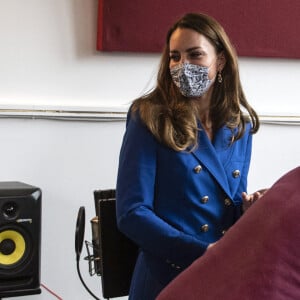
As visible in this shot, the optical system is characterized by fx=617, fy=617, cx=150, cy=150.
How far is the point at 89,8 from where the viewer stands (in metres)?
2.52

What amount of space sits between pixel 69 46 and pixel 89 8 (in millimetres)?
176

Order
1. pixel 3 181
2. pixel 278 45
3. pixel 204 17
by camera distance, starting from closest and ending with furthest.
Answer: pixel 204 17 < pixel 3 181 < pixel 278 45

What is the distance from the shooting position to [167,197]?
1533 millimetres

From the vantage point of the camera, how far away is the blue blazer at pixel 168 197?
1.46m

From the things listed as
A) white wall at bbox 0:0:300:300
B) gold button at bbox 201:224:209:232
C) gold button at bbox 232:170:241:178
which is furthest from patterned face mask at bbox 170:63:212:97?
white wall at bbox 0:0:300:300

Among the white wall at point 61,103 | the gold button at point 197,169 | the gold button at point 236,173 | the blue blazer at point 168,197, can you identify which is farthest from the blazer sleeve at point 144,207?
the white wall at point 61,103

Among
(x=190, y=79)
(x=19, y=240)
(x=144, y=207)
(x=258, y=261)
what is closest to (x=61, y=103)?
(x=19, y=240)

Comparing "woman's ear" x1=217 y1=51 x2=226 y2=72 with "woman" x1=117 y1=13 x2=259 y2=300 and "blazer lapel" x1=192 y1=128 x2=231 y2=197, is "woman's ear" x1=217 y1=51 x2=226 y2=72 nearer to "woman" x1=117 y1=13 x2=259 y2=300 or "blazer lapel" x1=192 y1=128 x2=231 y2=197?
"woman" x1=117 y1=13 x2=259 y2=300

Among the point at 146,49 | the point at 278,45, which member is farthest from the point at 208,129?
the point at 278,45

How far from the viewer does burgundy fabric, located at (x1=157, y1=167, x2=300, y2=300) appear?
0.66 m

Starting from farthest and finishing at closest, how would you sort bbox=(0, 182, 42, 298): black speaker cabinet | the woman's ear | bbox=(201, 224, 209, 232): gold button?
bbox=(0, 182, 42, 298): black speaker cabinet
the woman's ear
bbox=(201, 224, 209, 232): gold button

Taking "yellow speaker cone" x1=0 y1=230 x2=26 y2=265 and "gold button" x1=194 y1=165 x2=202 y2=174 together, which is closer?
"gold button" x1=194 y1=165 x2=202 y2=174

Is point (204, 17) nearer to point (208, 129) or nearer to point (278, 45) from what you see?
point (208, 129)

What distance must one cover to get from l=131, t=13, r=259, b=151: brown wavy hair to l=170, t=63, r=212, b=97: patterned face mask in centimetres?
3
